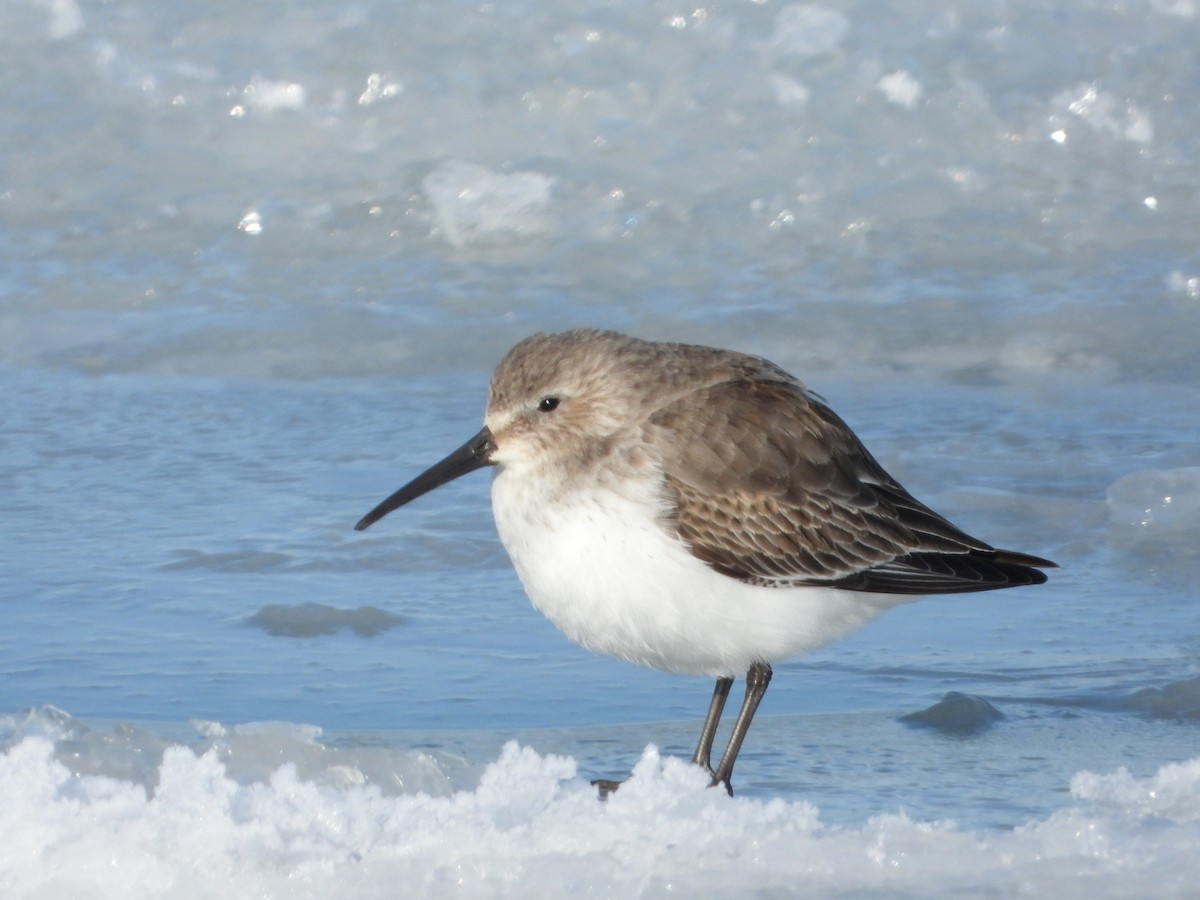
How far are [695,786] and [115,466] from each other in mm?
3849

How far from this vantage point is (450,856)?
12.6 feet

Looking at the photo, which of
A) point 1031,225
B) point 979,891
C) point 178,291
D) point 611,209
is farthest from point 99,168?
point 979,891

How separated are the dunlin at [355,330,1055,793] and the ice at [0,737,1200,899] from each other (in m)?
0.58

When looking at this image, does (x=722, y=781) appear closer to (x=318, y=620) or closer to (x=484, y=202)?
(x=318, y=620)

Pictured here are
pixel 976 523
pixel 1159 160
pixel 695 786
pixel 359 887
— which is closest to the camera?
pixel 359 887

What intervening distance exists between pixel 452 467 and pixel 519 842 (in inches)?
54.4

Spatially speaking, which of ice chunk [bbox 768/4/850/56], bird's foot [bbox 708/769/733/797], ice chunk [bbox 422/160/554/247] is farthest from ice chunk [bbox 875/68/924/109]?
bird's foot [bbox 708/769/733/797]

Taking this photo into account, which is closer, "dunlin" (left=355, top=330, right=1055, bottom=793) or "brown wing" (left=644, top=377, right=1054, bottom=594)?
"dunlin" (left=355, top=330, right=1055, bottom=793)

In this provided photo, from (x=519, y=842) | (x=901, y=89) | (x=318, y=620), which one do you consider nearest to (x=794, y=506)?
(x=519, y=842)

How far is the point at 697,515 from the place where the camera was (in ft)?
15.2

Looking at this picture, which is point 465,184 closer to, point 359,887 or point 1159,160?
point 1159,160

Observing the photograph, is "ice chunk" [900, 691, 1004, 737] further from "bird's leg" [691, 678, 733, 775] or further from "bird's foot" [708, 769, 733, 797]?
"bird's foot" [708, 769, 733, 797]

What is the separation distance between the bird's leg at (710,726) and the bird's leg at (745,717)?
0.02m

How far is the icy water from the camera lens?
395 cm
